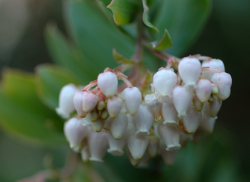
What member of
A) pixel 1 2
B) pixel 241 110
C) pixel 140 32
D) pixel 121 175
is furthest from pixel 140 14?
pixel 1 2

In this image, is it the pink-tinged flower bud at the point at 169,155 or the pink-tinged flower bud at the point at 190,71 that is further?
the pink-tinged flower bud at the point at 169,155

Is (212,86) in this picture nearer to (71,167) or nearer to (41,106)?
(71,167)

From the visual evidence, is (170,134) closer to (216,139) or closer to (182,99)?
(182,99)

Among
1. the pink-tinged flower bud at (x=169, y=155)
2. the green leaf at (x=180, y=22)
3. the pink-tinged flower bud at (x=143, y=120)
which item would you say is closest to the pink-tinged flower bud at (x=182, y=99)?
the pink-tinged flower bud at (x=143, y=120)

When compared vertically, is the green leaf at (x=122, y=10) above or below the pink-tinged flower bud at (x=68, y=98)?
above

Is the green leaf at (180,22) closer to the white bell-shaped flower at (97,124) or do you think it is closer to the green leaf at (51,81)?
the green leaf at (51,81)
